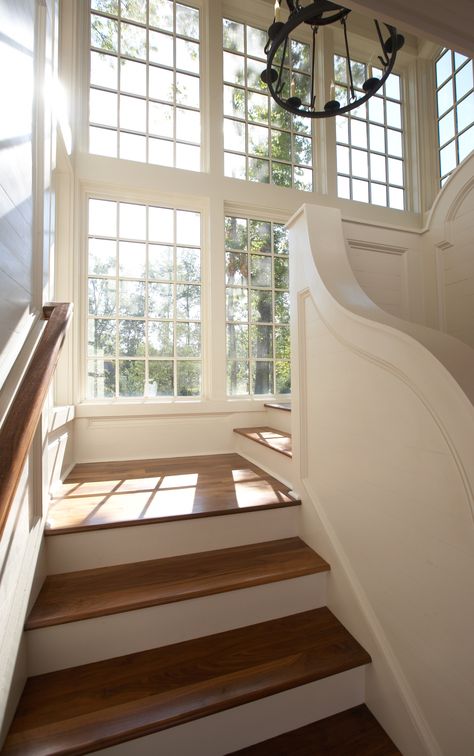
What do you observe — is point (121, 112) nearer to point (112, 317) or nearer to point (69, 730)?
point (112, 317)

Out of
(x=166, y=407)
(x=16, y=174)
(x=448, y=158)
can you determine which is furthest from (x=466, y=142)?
(x=16, y=174)

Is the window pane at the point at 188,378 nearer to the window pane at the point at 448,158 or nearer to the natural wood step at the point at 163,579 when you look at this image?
the natural wood step at the point at 163,579

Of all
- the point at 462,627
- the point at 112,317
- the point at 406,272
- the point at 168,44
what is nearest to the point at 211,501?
the point at 462,627

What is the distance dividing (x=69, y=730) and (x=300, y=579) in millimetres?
885

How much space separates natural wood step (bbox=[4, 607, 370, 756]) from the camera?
0.94 metres

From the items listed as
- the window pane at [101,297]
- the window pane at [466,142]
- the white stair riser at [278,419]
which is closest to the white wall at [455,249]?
the white stair riser at [278,419]

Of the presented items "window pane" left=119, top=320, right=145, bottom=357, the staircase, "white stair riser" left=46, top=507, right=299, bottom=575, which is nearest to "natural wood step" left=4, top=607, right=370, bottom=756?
the staircase

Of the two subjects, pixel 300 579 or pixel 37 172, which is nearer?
pixel 37 172

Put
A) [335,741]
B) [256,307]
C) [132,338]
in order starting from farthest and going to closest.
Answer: [256,307], [132,338], [335,741]

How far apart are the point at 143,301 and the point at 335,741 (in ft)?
9.09

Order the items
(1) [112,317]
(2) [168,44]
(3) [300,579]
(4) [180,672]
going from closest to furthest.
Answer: (4) [180,672] < (3) [300,579] < (1) [112,317] < (2) [168,44]

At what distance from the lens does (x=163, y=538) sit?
1.51 m

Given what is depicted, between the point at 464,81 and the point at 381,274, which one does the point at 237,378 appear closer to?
the point at 381,274

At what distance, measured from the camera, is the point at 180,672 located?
1.13 m
